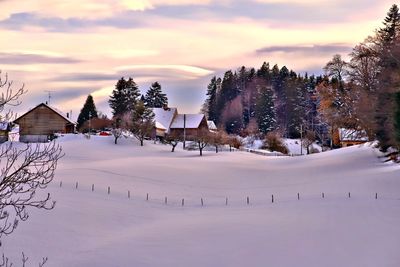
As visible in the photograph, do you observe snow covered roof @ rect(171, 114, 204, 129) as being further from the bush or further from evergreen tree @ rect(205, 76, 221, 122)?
evergreen tree @ rect(205, 76, 221, 122)

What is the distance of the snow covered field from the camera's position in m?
17.2

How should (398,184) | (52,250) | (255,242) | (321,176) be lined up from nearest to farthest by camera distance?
(52,250) < (255,242) < (398,184) < (321,176)

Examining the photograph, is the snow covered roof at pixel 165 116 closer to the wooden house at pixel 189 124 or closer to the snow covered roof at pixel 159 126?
the wooden house at pixel 189 124

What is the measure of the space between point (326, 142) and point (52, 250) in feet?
239

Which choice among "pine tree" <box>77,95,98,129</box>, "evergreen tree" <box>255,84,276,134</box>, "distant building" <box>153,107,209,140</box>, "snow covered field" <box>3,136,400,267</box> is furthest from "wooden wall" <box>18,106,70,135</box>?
"evergreen tree" <box>255,84,276,134</box>

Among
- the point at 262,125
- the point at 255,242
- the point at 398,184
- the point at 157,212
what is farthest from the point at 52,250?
the point at 262,125

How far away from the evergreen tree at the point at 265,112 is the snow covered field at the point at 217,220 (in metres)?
51.9

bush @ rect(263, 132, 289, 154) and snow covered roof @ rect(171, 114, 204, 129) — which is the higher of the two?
snow covered roof @ rect(171, 114, 204, 129)

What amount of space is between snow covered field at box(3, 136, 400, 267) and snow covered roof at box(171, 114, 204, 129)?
4544 cm

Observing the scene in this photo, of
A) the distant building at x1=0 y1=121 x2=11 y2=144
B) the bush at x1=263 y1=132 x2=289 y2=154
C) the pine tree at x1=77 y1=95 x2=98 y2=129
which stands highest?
the pine tree at x1=77 y1=95 x2=98 y2=129

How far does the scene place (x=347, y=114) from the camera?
51.7 metres

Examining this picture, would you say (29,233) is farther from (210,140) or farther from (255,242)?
(210,140)

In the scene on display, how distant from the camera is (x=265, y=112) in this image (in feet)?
313

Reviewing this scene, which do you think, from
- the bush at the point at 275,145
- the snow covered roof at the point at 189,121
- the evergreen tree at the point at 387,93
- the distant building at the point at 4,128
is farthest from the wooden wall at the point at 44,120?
the distant building at the point at 4,128
